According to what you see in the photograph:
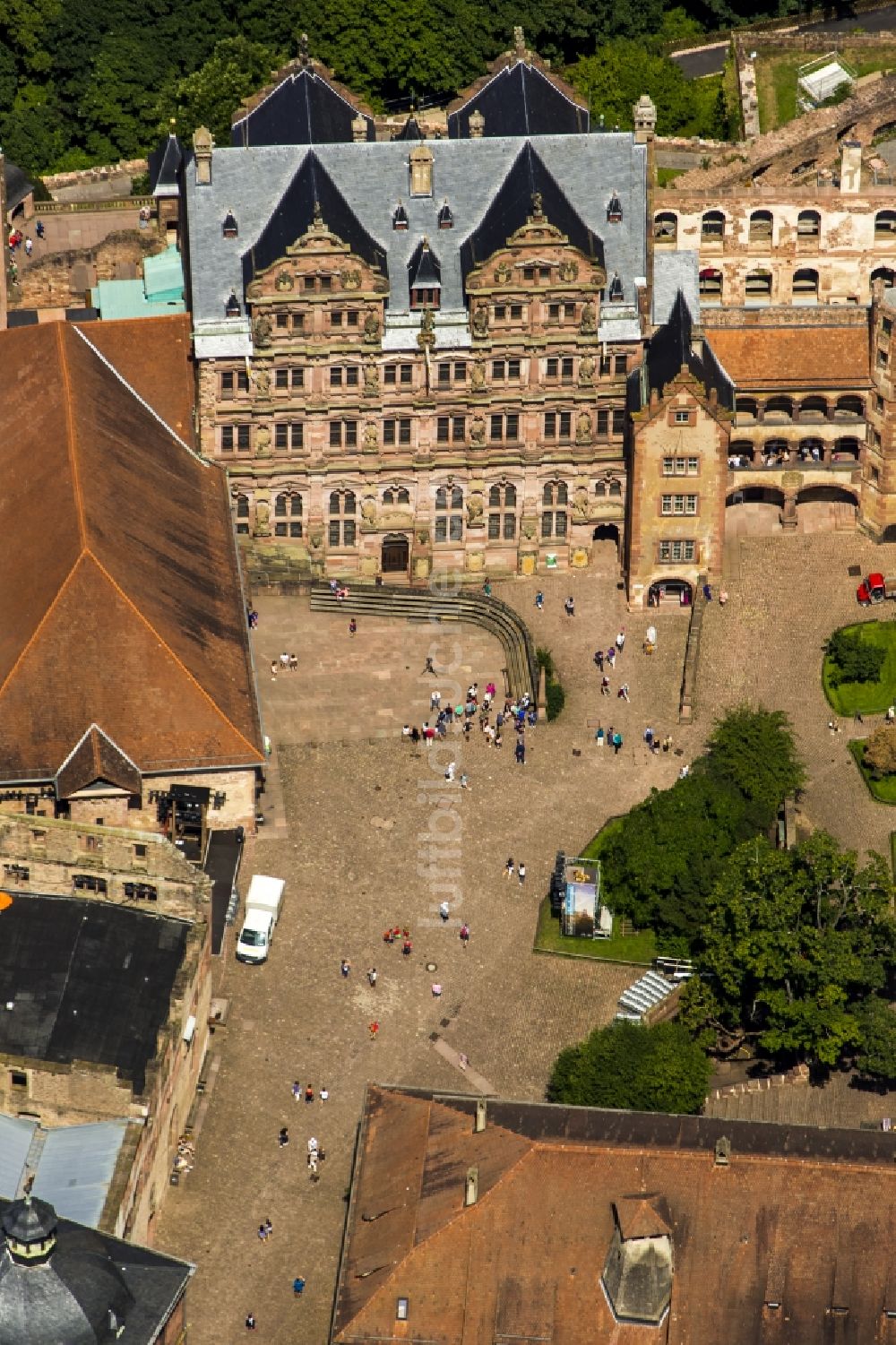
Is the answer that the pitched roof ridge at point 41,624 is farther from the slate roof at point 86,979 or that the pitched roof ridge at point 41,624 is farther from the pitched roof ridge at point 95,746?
the slate roof at point 86,979

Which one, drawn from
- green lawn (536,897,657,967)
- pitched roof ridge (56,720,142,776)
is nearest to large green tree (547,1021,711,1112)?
green lawn (536,897,657,967)

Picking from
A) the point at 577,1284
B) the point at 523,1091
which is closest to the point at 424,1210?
the point at 577,1284

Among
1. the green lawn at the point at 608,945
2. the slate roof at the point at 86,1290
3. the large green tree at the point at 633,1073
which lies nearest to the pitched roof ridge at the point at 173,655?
the green lawn at the point at 608,945

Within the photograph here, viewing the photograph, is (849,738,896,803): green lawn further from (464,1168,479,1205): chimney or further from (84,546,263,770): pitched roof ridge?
(464,1168,479,1205): chimney

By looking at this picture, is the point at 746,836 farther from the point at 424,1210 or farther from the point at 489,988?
the point at 424,1210

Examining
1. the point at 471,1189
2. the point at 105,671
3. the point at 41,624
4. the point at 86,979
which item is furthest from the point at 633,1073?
the point at 41,624
